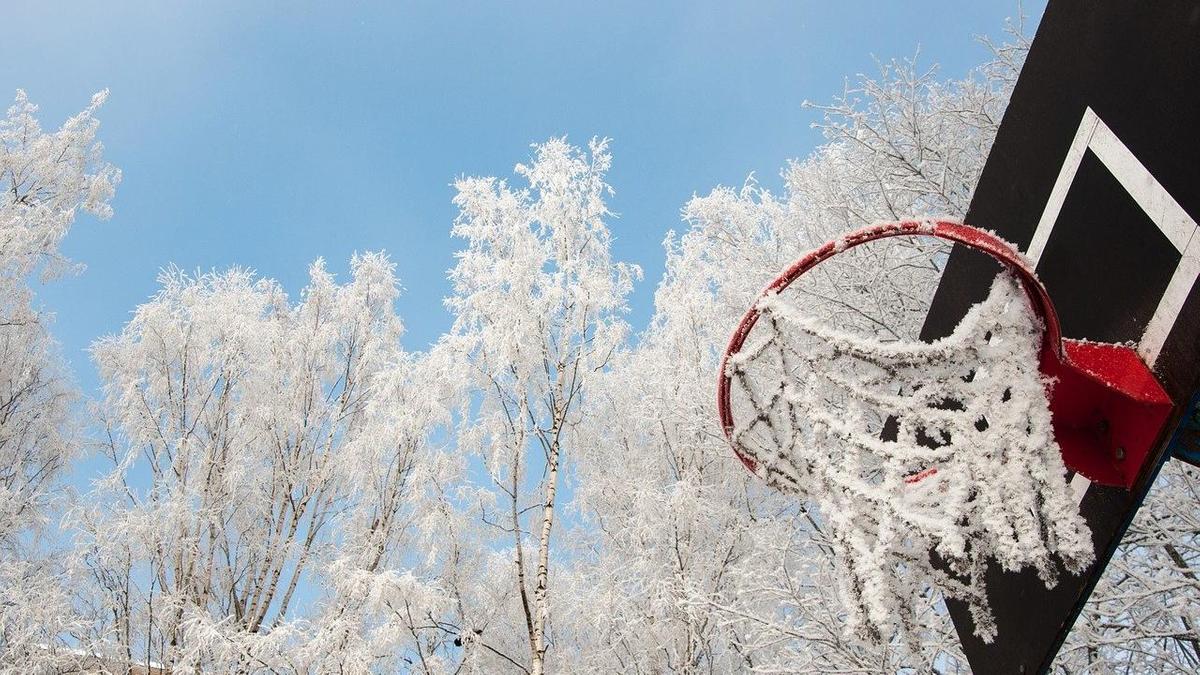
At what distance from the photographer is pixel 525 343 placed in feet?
28.5

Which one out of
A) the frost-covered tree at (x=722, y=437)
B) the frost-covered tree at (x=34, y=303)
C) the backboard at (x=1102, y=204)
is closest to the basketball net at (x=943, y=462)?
the backboard at (x=1102, y=204)

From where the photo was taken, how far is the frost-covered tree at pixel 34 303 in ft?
29.9

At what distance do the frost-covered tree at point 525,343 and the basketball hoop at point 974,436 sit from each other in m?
5.06

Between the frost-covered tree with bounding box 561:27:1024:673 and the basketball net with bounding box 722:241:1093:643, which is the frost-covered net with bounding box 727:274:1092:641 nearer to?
the basketball net with bounding box 722:241:1093:643

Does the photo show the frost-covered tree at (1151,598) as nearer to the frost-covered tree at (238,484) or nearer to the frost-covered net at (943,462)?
the frost-covered net at (943,462)

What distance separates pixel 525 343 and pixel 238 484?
11.0 feet

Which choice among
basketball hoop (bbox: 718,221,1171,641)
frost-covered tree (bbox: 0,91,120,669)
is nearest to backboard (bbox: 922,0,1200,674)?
basketball hoop (bbox: 718,221,1171,641)

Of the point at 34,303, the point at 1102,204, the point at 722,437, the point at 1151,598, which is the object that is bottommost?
the point at 34,303

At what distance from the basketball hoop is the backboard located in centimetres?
12

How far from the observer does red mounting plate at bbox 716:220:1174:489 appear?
2238 millimetres

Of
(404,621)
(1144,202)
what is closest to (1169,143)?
(1144,202)

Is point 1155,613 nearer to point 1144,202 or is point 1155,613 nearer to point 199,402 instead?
point 1144,202

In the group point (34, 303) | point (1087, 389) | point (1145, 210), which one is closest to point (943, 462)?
point (1087, 389)

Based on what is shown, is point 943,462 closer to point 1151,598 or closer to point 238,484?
point 1151,598
